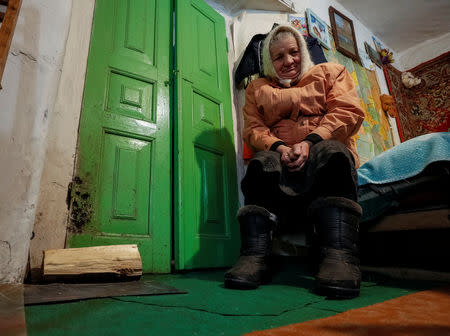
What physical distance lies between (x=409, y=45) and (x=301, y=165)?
467 centimetres

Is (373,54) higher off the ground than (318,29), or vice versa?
(373,54)

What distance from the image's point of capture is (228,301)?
2.62ft

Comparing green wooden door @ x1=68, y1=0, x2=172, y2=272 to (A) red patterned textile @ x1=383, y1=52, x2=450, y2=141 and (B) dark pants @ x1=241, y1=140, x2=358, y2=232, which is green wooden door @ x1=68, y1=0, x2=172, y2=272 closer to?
(B) dark pants @ x1=241, y1=140, x2=358, y2=232

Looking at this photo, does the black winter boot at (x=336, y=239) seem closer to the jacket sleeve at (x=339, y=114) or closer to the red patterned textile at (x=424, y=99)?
the jacket sleeve at (x=339, y=114)

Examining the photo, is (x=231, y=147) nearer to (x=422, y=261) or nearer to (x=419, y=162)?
(x=419, y=162)

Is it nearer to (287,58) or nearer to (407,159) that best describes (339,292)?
(407,159)

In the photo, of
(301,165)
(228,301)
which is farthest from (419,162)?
(228,301)

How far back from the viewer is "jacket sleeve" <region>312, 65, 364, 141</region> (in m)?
1.24

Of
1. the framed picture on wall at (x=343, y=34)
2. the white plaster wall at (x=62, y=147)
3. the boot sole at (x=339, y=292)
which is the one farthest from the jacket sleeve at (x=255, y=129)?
the framed picture on wall at (x=343, y=34)

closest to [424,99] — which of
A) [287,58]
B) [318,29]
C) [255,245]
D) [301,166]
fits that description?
[318,29]

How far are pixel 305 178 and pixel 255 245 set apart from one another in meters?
0.32

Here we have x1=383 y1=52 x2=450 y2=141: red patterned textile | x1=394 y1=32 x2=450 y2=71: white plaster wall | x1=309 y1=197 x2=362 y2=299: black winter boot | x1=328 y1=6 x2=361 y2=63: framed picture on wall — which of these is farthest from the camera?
x1=394 y1=32 x2=450 y2=71: white plaster wall

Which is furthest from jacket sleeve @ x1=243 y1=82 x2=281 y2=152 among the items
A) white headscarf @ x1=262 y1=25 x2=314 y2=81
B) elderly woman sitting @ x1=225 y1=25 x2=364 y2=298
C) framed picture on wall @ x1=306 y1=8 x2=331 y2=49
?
framed picture on wall @ x1=306 y1=8 x2=331 y2=49

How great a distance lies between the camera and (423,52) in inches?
171
